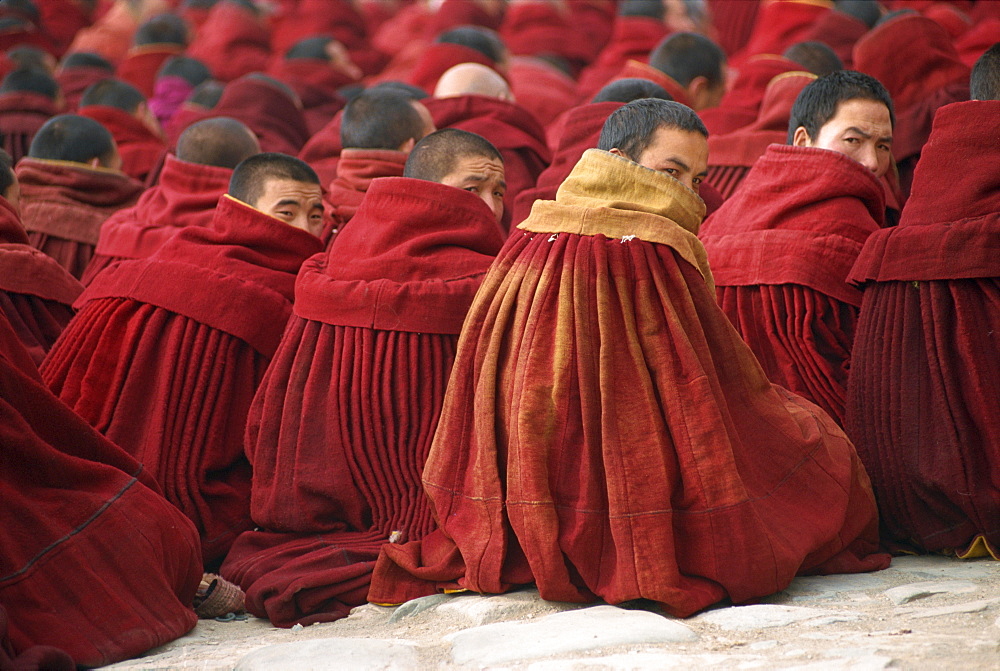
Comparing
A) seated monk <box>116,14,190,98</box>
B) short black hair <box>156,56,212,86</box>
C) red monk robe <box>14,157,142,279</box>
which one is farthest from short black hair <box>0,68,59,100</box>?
red monk robe <box>14,157,142,279</box>

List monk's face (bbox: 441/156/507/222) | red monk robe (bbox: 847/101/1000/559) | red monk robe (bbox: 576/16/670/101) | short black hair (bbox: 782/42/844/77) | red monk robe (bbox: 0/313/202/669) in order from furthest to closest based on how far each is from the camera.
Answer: red monk robe (bbox: 576/16/670/101)
short black hair (bbox: 782/42/844/77)
monk's face (bbox: 441/156/507/222)
red monk robe (bbox: 847/101/1000/559)
red monk robe (bbox: 0/313/202/669)

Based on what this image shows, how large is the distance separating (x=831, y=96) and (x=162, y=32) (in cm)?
636

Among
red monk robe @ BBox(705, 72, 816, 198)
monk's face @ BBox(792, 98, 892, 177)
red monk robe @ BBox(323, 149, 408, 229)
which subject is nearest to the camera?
monk's face @ BBox(792, 98, 892, 177)

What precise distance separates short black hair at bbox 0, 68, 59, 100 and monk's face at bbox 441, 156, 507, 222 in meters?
3.87

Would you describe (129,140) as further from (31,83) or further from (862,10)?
(862,10)

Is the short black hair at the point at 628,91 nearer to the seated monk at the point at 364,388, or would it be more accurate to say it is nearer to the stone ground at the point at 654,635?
the seated monk at the point at 364,388

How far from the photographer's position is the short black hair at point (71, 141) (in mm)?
4672

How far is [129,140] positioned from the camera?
18.8 feet

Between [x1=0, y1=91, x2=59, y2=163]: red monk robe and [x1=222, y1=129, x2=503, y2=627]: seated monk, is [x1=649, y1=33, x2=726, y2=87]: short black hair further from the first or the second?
[x1=0, y1=91, x2=59, y2=163]: red monk robe

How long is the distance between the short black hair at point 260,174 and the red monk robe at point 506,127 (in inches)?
45.5

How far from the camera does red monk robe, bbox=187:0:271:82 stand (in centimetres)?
847

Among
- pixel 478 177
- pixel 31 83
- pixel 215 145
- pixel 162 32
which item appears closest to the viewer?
pixel 478 177

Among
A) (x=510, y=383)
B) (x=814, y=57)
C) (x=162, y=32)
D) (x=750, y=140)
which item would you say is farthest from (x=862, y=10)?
(x=162, y=32)

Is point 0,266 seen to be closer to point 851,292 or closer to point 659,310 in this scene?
point 659,310
